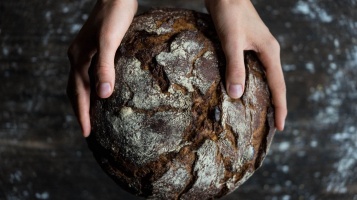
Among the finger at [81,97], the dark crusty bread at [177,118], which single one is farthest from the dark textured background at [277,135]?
the dark crusty bread at [177,118]

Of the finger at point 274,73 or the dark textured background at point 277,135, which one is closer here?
the finger at point 274,73

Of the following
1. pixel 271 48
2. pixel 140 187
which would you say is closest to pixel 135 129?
pixel 140 187

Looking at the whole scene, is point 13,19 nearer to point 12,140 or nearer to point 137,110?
point 12,140

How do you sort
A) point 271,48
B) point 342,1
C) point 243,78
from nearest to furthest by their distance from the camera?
1. point 243,78
2. point 271,48
3. point 342,1

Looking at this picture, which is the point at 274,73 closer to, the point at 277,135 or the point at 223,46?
the point at 223,46

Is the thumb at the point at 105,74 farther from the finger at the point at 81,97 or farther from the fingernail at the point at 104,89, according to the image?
the finger at the point at 81,97
